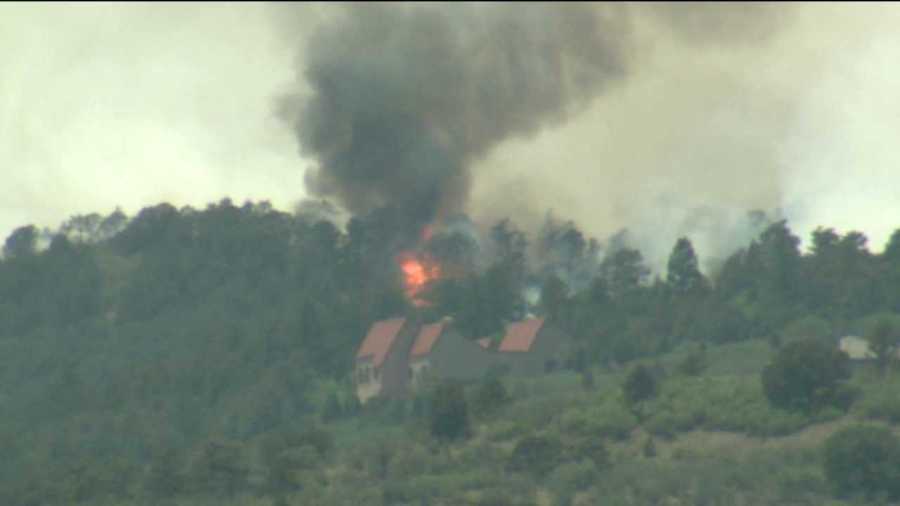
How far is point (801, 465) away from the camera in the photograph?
7994 cm

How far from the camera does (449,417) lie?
89000 millimetres

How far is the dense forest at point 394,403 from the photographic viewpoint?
273 feet

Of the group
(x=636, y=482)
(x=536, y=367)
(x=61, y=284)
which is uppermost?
(x=61, y=284)

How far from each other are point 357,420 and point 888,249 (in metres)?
21.5

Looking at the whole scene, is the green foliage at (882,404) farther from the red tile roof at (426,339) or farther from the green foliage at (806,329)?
the red tile roof at (426,339)

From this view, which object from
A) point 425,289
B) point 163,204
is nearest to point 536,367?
point 425,289

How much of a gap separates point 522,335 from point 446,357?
354 cm

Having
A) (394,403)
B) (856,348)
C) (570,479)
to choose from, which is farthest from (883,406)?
(394,403)

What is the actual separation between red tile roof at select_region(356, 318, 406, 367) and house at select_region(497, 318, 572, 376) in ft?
13.7

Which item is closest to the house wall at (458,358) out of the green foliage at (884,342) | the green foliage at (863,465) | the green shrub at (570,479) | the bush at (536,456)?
the green foliage at (884,342)

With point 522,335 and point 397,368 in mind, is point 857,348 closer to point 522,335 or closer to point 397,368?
point 522,335

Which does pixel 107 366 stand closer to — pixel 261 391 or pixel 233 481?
pixel 261 391

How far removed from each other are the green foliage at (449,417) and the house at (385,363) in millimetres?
12784

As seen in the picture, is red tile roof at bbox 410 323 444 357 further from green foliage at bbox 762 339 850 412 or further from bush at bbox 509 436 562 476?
green foliage at bbox 762 339 850 412
